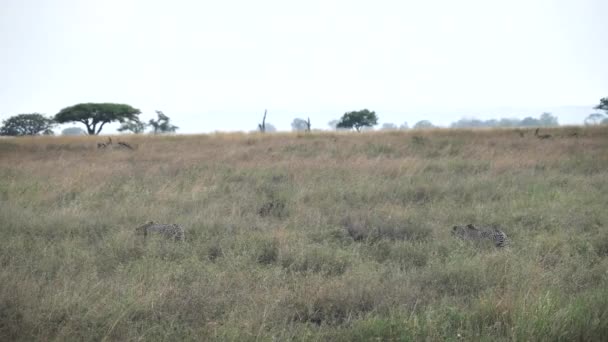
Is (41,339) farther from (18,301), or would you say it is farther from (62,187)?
(62,187)

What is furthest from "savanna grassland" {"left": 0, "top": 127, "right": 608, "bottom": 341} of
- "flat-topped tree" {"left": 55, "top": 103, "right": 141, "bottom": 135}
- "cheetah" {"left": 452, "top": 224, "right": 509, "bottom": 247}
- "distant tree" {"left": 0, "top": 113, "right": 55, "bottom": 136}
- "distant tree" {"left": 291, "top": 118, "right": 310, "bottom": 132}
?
"distant tree" {"left": 0, "top": 113, "right": 55, "bottom": 136}

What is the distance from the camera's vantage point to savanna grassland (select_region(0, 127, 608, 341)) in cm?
328

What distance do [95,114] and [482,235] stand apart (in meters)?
42.0

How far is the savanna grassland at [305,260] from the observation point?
328 cm

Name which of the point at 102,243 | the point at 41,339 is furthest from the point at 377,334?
the point at 102,243

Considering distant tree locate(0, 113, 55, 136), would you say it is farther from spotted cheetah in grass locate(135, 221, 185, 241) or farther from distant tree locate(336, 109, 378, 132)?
spotted cheetah in grass locate(135, 221, 185, 241)

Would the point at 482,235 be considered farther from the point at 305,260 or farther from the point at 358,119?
the point at 358,119

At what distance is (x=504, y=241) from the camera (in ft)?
18.2

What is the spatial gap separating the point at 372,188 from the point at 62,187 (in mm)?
6533

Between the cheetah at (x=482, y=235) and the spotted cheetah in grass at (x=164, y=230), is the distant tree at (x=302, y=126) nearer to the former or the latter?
the spotted cheetah in grass at (x=164, y=230)

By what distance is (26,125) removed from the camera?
47656 mm

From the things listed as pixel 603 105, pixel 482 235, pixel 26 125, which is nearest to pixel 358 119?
pixel 603 105

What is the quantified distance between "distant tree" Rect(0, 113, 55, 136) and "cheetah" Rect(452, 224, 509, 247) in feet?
165

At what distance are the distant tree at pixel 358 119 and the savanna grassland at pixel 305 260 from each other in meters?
36.6
